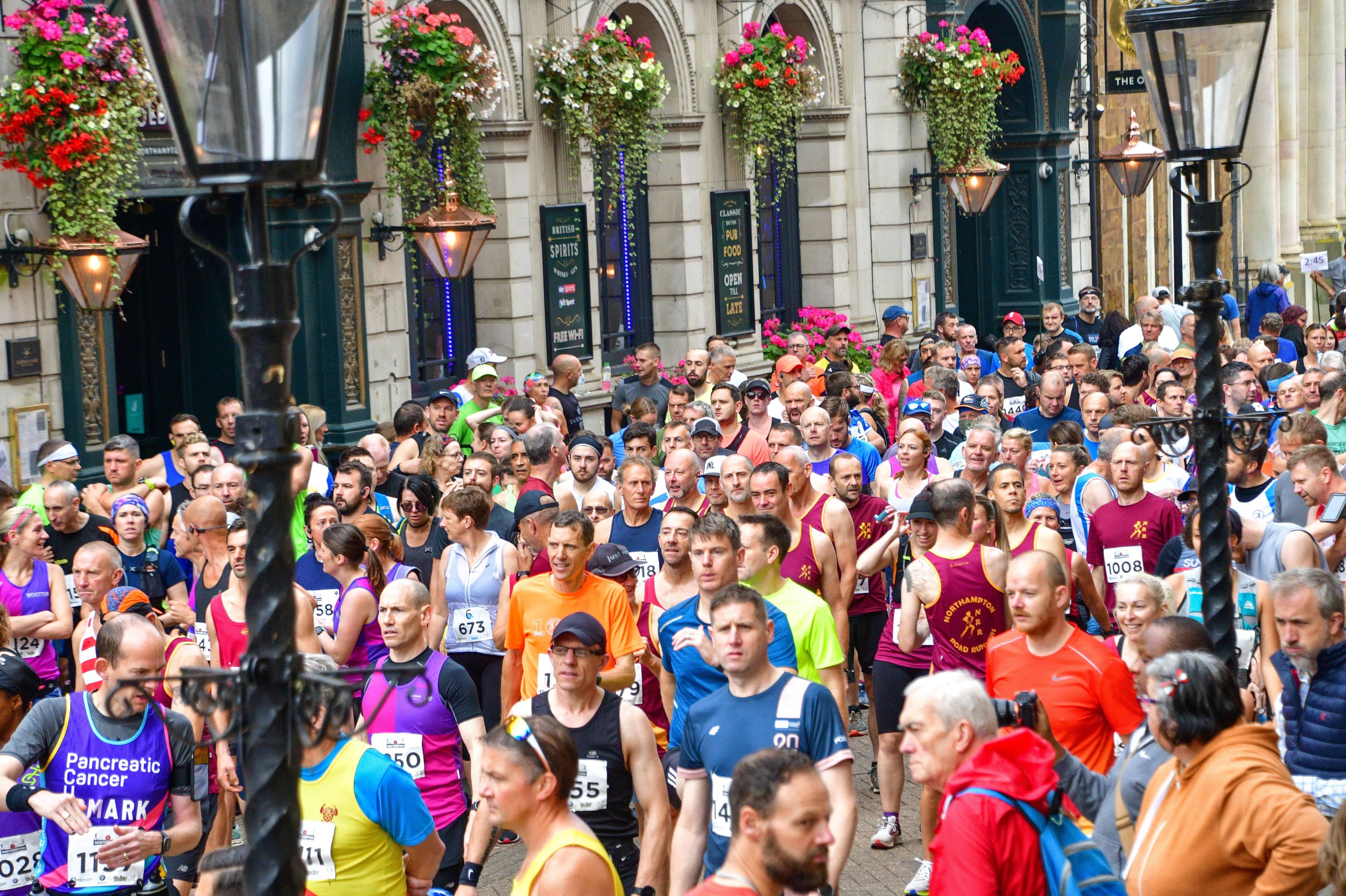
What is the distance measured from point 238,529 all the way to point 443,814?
84.2 inches

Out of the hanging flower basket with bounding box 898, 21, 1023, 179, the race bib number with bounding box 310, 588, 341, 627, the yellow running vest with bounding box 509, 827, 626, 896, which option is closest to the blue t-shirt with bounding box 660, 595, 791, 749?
the yellow running vest with bounding box 509, 827, 626, 896

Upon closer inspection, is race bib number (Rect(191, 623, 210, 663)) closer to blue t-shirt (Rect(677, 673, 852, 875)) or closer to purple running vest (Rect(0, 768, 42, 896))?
purple running vest (Rect(0, 768, 42, 896))

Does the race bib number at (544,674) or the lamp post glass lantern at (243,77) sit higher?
the lamp post glass lantern at (243,77)

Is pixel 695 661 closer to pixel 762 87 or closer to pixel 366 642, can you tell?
pixel 366 642

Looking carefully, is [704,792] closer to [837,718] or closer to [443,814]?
[837,718]

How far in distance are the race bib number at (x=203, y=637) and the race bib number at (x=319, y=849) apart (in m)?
2.90

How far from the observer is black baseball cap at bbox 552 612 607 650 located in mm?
6242

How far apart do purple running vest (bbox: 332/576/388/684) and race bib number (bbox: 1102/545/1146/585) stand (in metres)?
3.84

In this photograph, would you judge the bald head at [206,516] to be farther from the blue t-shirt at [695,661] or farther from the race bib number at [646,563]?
the blue t-shirt at [695,661]

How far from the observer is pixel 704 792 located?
19.5 ft

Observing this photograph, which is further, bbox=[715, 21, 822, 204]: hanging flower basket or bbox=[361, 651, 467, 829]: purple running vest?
bbox=[715, 21, 822, 204]: hanging flower basket

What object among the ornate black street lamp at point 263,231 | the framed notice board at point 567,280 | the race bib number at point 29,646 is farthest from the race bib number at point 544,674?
the framed notice board at point 567,280

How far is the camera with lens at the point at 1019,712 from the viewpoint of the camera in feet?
16.6

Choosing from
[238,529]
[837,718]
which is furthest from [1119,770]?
[238,529]
